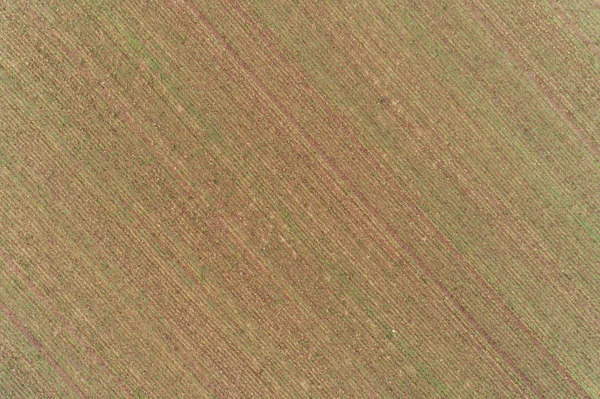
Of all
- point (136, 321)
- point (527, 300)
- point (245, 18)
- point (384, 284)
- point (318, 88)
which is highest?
point (245, 18)

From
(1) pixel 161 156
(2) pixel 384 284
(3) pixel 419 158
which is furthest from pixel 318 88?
(2) pixel 384 284

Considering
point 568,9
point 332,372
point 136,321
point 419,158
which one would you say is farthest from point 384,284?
point 568,9

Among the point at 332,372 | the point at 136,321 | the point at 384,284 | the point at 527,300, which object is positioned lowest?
the point at 527,300

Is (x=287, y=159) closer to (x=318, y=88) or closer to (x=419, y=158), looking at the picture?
(x=318, y=88)

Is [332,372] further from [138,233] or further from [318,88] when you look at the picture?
[318,88]

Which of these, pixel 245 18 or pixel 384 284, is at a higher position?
pixel 245 18

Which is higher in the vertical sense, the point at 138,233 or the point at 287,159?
the point at 138,233
